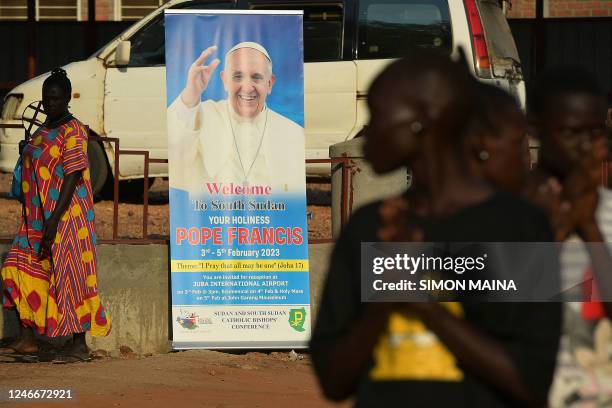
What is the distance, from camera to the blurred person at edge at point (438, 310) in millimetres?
2600

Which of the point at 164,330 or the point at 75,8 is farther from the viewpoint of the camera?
the point at 75,8

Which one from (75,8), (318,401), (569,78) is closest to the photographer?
(569,78)

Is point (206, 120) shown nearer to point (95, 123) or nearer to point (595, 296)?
point (95, 123)

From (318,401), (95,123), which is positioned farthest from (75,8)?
(318,401)

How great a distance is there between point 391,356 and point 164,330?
23.7 ft

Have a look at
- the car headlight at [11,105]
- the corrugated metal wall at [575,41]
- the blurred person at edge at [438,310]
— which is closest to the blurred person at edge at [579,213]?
the blurred person at edge at [438,310]

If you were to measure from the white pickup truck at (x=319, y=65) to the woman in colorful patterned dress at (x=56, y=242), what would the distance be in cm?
328

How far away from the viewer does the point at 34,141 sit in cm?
875

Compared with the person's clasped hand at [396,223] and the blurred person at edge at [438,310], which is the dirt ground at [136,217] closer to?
the blurred person at edge at [438,310]

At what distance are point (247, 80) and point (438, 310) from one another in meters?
6.45

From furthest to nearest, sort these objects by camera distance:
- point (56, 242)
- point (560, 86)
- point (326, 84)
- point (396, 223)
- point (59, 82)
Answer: point (326, 84), point (56, 242), point (59, 82), point (560, 86), point (396, 223)

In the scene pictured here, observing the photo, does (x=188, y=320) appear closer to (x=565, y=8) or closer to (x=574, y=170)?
(x=574, y=170)

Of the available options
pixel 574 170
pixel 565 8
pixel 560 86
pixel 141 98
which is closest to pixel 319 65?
pixel 141 98

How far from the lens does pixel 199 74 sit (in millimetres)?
8867
